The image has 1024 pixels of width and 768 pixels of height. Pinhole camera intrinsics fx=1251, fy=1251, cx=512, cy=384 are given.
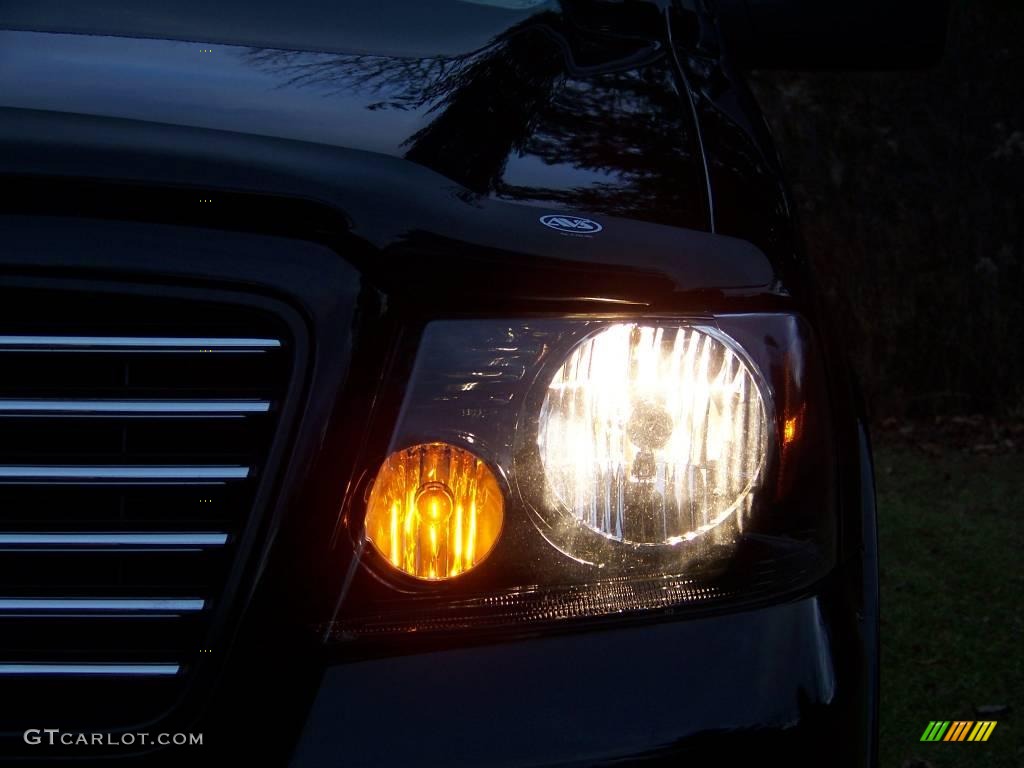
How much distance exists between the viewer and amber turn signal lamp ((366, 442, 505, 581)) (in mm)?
1289

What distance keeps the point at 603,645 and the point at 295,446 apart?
37 centimetres

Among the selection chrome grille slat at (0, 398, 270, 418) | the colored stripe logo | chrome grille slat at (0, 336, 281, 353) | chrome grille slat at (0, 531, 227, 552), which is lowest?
the colored stripe logo

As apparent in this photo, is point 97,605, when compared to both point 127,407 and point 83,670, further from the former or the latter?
point 127,407

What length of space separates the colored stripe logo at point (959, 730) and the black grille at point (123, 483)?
2.50 m

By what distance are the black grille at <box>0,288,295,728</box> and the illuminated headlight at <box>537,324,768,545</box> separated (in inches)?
12.0

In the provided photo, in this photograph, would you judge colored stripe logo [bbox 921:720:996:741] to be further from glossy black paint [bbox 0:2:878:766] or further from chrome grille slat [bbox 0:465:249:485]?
chrome grille slat [bbox 0:465:249:485]

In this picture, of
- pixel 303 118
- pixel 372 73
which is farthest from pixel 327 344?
pixel 372 73

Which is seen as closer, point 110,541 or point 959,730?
point 110,541

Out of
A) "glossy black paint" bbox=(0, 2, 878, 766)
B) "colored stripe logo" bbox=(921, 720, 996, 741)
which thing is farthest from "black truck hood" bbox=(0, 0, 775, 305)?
"colored stripe logo" bbox=(921, 720, 996, 741)

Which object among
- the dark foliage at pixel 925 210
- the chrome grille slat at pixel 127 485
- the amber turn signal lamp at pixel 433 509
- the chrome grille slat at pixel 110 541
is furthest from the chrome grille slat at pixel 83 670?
the dark foliage at pixel 925 210

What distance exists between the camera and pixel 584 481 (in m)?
1.31

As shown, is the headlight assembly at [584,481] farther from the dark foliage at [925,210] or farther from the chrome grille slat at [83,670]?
the dark foliage at [925,210]
